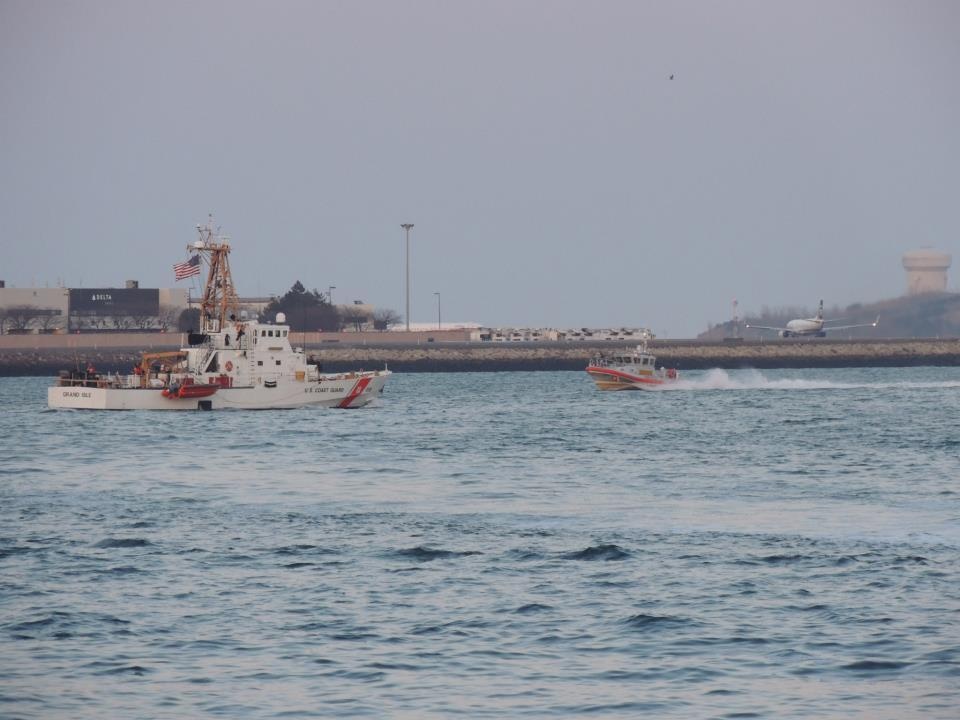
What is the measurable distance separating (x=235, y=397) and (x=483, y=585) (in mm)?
62674

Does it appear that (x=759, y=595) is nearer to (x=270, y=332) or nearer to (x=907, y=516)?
(x=907, y=516)

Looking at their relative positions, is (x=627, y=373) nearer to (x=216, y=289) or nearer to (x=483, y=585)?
(x=216, y=289)

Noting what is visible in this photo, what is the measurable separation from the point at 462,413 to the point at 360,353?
96.0 meters

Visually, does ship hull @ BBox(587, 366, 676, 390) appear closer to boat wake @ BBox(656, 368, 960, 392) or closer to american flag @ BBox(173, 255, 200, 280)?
boat wake @ BBox(656, 368, 960, 392)

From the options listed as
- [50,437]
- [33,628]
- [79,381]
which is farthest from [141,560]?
[79,381]

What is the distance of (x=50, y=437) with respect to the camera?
70.1 metres

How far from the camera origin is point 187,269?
90.9 m

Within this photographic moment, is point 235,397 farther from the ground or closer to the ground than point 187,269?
closer to the ground

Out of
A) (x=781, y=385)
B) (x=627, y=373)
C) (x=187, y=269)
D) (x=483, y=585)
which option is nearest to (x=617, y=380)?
(x=627, y=373)

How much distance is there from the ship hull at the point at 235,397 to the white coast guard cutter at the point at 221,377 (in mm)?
52

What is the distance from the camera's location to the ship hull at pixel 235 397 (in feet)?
287

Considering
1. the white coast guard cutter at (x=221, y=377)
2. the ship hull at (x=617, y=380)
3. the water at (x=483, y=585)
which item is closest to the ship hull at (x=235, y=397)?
the white coast guard cutter at (x=221, y=377)

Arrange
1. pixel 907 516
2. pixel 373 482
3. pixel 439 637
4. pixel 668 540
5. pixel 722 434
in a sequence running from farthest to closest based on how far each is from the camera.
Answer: pixel 722 434, pixel 373 482, pixel 907 516, pixel 668 540, pixel 439 637

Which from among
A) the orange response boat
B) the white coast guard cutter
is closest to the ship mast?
the white coast guard cutter
